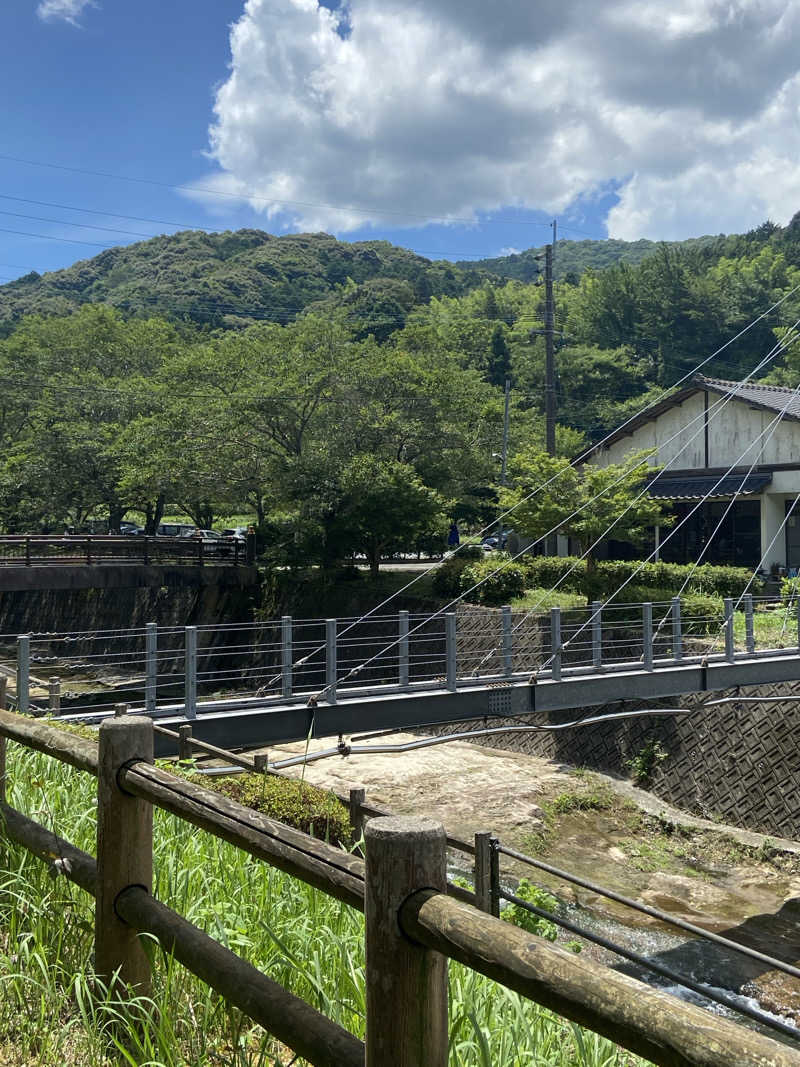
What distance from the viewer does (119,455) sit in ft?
115

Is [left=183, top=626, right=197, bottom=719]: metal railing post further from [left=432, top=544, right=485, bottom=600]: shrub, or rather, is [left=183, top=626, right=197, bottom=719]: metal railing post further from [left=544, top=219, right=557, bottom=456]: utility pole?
[left=544, top=219, right=557, bottom=456]: utility pole

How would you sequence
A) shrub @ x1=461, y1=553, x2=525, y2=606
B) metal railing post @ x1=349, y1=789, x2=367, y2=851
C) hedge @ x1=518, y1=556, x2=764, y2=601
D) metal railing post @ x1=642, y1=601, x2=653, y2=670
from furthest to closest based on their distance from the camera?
shrub @ x1=461, y1=553, x2=525, y2=606, hedge @ x1=518, y1=556, x2=764, y2=601, metal railing post @ x1=642, y1=601, x2=653, y2=670, metal railing post @ x1=349, y1=789, x2=367, y2=851

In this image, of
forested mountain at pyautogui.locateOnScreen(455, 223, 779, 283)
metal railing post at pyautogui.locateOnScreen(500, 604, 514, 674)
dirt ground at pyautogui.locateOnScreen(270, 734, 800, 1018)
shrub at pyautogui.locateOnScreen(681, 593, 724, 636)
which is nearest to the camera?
dirt ground at pyautogui.locateOnScreen(270, 734, 800, 1018)

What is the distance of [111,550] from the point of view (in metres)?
33.5

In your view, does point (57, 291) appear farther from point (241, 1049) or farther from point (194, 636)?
point (241, 1049)

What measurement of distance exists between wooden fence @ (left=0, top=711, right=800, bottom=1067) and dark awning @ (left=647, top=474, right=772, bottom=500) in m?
26.7

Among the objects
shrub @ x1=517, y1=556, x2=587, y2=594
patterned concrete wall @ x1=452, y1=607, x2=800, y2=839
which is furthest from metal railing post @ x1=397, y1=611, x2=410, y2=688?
shrub @ x1=517, y1=556, x2=587, y2=594

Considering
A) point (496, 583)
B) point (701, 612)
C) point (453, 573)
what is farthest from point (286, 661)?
point (453, 573)

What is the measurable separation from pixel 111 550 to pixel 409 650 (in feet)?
44.5

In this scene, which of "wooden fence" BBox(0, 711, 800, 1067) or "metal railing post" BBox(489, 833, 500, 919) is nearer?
"wooden fence" BBox(0, 711, 800, 1067)

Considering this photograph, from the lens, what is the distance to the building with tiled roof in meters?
29.3

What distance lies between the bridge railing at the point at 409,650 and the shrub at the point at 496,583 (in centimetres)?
82

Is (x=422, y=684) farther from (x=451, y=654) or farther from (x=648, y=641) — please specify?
(x=648, y=641)

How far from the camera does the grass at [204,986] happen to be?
9.53 ft
